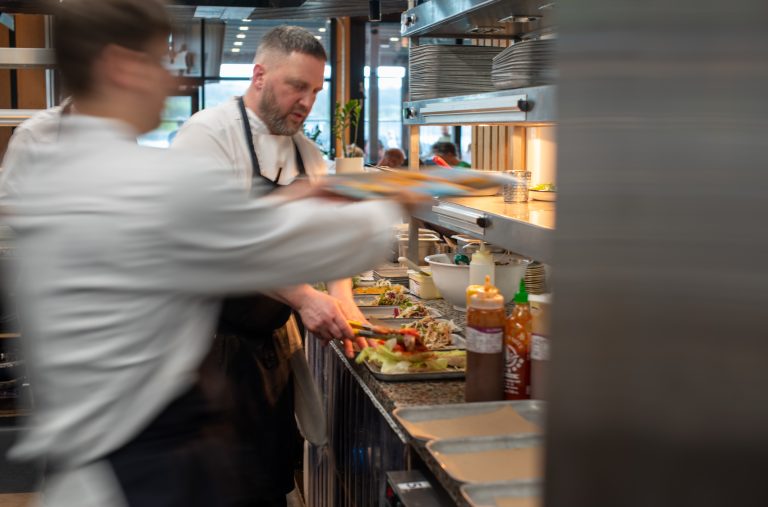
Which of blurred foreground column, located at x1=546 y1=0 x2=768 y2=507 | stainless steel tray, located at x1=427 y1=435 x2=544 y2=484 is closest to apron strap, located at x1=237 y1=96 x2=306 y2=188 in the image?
stainless steel tray, located at x1=427 y1=435 x2=544 y2=484

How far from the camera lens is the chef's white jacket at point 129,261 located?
1.46 m

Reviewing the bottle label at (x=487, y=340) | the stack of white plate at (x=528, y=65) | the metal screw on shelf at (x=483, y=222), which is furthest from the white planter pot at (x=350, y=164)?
the bottle label at (x=487, y=340)

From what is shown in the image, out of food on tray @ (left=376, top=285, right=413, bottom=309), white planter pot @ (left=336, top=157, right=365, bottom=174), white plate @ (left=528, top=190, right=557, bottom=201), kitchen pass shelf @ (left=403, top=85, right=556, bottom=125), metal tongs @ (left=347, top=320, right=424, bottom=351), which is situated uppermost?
kitchen pass shelf @ (left=403, top=85, right=556, bottom=125)

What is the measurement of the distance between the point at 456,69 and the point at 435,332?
1089mm

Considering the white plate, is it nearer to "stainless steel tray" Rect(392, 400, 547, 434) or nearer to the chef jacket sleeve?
"stainless steel tray" Rect(392, 400, 547, 434)

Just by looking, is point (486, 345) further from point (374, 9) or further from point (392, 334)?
point (374, 9)

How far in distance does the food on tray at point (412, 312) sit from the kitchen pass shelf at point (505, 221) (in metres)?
0.35

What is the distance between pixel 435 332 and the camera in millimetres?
3086

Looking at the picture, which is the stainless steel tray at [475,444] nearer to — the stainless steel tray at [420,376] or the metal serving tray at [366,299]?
the stainless steel tray at [420,376]

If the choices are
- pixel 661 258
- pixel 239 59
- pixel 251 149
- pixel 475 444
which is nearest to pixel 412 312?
pixel 251 149

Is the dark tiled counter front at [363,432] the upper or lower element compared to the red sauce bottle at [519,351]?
lower

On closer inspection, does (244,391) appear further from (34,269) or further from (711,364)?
(711,364)

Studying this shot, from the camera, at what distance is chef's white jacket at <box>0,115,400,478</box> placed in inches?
57.6

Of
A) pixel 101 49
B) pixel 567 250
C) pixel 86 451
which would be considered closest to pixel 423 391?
pixel 86 451
